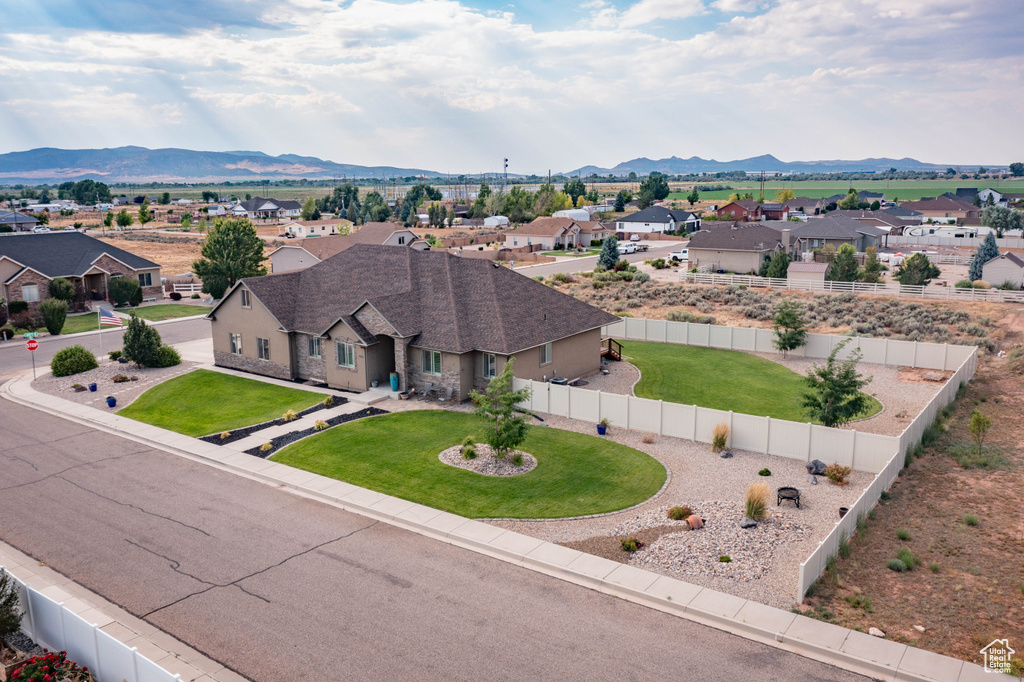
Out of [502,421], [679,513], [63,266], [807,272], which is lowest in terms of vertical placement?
[679,513]

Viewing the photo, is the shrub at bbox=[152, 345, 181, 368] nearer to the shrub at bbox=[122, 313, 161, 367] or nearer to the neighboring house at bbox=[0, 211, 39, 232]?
the shrub at bbox=[122, 313, 161, 367]

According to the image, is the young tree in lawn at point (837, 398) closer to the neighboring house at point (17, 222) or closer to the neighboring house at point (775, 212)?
the neighboring house at point (775, 212)

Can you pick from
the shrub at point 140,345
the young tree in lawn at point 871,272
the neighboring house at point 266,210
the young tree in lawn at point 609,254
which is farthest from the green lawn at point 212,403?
the neighboring house at point 266,210

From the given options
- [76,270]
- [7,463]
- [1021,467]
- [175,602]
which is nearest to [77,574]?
[175,602]

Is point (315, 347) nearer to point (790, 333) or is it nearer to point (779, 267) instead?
point (790, 333)

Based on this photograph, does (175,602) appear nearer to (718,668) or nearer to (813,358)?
(718,668)

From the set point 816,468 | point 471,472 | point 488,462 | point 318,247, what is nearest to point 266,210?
point 318,247

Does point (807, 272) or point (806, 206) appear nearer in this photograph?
point (807, 272)

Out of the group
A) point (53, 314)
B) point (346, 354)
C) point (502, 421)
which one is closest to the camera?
point (502, 421)
